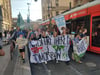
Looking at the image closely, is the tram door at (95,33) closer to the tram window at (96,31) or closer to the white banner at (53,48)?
Result: the tram window at (96,31)

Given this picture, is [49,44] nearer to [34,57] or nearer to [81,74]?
[34,57]

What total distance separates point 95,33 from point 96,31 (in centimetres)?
13

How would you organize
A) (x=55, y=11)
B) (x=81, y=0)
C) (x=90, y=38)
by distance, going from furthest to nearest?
(x=55, y=11), (x=81, y=0), (x=90, y=38)

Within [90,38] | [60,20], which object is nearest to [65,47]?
[60,20]

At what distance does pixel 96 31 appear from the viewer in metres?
6.54

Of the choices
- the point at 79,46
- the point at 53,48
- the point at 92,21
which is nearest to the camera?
the point at 53,48

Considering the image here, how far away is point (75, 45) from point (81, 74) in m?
1.62

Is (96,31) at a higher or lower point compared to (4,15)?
lower

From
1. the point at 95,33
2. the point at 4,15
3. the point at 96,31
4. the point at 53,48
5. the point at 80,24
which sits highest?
the point at 4,15

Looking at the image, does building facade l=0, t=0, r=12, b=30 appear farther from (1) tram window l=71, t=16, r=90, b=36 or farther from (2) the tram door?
(2) the tram door

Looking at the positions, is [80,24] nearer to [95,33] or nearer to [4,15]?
[95,33]

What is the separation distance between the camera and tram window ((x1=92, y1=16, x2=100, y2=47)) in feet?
21.1

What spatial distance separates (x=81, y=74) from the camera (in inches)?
162

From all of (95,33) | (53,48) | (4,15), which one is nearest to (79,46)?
(53,48)
